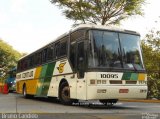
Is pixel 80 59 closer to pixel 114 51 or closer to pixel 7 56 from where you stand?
pixel 114 51

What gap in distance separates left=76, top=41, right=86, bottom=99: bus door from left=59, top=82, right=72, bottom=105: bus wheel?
1422mm

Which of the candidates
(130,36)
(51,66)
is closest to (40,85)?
(51,66)

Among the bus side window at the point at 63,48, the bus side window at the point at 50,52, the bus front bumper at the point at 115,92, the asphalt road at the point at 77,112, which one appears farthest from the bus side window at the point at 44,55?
the bus front bumper at the point at 115,92

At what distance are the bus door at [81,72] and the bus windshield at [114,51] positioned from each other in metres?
0.53

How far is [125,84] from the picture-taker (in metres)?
14.3

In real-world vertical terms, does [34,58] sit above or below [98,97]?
above

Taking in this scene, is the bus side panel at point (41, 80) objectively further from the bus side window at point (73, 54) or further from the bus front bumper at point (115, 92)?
the bus front bumper at point (115, 92)

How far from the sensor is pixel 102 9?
34.7 metres

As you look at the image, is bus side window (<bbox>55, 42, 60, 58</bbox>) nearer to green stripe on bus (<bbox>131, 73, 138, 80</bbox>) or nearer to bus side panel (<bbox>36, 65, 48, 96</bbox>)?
bus side panel (<bbox>36, 65, 48, 96</bbox>)

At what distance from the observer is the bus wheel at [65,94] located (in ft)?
51.9

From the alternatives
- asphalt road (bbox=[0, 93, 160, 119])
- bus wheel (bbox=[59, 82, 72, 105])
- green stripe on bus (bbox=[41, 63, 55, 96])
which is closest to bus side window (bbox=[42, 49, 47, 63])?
green stripe on bus (bbox=[41, 63, 55, 96])

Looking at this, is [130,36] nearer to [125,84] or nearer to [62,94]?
[125,84]

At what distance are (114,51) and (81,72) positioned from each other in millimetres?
1455

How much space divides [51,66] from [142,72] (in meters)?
5.11
